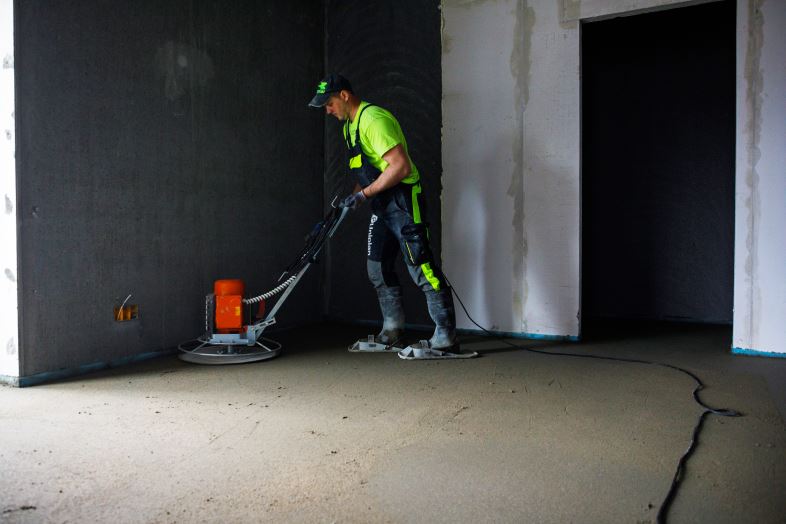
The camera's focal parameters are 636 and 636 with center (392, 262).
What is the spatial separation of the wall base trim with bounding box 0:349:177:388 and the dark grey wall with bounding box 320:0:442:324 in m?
1.52

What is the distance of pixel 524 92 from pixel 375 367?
6.72ft

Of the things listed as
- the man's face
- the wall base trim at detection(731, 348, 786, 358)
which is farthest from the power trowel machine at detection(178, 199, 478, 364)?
the wall base trim at detection(731, 348, 786, 358)

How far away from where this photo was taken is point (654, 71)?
16.1ft

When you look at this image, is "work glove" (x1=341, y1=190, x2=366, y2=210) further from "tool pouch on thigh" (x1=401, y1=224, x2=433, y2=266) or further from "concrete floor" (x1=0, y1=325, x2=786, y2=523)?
"concrete floor" (x1=0, y1=325, x2=786, y2=523)

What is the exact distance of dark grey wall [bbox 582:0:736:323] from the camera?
4.71 metres

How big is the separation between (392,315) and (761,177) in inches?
85.1

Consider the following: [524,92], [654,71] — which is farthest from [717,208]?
[524,92]

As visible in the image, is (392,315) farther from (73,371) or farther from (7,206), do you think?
(7,206)

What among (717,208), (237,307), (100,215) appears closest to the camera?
(100,215)

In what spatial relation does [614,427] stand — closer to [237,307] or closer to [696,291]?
[237,307]

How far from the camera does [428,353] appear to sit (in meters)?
3.45

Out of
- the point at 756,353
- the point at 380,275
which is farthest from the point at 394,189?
the point at 756,353

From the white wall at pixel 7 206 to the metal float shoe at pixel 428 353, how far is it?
1831 mm

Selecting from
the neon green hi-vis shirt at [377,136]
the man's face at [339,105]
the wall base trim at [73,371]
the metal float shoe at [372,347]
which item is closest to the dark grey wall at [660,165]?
the metal float shoe at [372,347]
